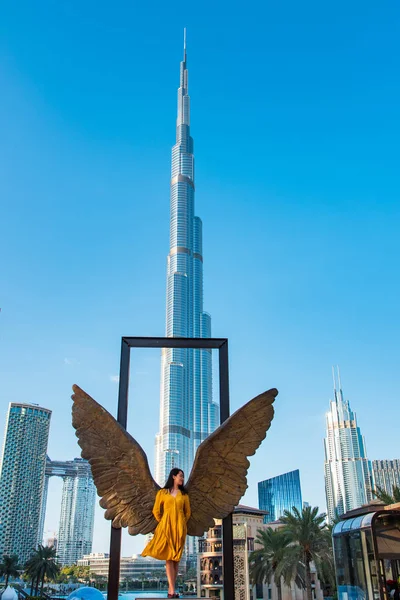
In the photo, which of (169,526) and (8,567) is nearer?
(169,526)

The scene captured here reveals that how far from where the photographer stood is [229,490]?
26.4 ft

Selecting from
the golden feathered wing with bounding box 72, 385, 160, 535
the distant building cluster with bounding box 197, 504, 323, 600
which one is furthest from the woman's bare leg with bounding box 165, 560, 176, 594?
the distant building cluster with bounding box 197, 504, 323, 600

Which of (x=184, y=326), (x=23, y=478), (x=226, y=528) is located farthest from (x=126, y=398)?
(x=184, y=326)

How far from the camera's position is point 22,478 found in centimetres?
8212

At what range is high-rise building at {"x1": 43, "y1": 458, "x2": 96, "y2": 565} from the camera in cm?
11138

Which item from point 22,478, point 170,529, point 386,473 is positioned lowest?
point 170,529

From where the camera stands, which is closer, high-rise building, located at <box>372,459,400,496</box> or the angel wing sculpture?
the angel wing sculpture

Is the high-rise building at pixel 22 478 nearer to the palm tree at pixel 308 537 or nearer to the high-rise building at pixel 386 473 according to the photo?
the palm tree at pixel 308 537

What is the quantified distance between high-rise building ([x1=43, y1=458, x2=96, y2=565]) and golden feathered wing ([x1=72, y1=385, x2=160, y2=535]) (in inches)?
4300

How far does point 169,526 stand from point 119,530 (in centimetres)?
89

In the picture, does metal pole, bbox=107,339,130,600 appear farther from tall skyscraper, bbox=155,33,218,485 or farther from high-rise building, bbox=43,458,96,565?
tall skyscraper, bbox=155,33,218,485

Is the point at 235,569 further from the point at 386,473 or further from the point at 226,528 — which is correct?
the point at 386,473

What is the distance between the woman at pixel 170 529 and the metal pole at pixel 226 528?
74 centimetres

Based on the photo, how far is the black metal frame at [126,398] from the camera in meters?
7.80
